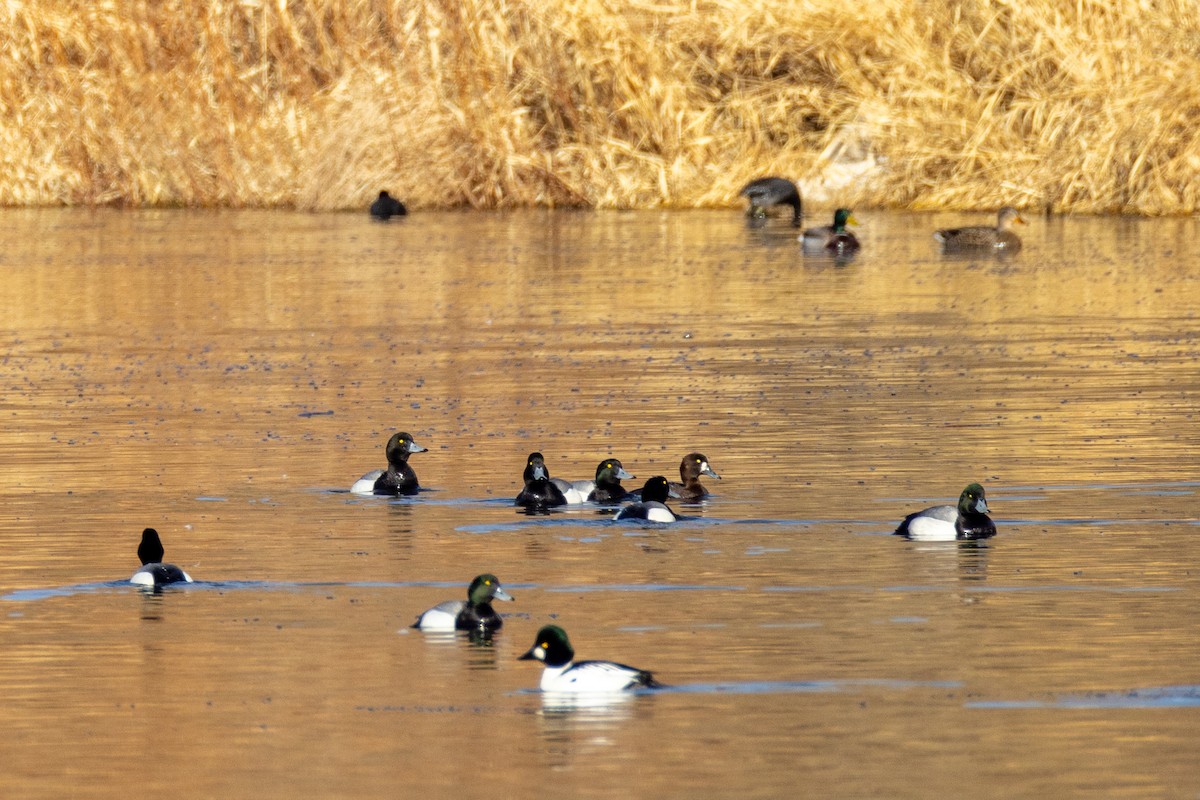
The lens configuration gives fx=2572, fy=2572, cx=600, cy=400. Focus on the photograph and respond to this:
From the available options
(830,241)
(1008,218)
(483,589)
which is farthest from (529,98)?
(483,589)

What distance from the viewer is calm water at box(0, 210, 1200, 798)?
26.7 ft

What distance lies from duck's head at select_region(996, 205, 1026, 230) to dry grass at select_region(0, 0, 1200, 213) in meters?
2.83

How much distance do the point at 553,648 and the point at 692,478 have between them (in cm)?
439

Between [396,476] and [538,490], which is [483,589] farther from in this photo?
[396,476]

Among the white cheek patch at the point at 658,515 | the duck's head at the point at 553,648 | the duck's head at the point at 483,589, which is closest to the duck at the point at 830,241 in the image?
the white cheek patch at the point at 658,515

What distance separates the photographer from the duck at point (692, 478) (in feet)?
43.2

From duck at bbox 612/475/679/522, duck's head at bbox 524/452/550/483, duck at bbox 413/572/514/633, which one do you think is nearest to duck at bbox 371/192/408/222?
duck's head at bbox 524/452/550/483

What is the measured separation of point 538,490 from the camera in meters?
12.9

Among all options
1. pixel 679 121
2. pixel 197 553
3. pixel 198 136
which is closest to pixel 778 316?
pixel 197 553

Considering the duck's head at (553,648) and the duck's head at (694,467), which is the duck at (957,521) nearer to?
the duck's head at (694,467)

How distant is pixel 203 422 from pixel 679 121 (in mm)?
23403

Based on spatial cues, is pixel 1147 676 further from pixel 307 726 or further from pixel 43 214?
pixel 43 214

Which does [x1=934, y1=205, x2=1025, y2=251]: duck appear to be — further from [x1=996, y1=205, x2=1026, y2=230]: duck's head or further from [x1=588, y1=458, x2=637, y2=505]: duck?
[x1=588, y1=458, x2=637, y2=505]: duck

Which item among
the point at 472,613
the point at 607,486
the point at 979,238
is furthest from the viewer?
the point at 979,238
